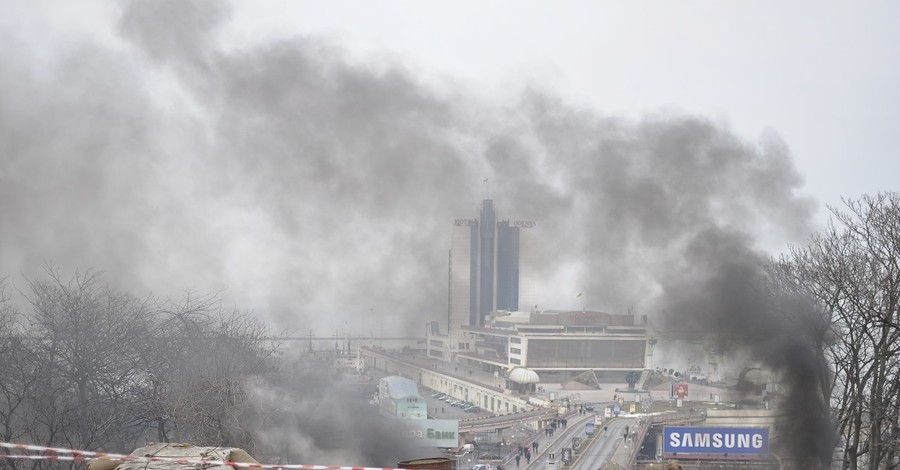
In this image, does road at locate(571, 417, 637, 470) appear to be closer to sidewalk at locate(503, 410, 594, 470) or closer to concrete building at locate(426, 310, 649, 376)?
sidewalk at locate(503, 410, 594, 470)

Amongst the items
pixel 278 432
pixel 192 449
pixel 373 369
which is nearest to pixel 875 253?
pixel 278 432

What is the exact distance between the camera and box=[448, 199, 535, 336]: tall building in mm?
60844

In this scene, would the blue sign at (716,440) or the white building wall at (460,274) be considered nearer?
the blue sign at (716,440)

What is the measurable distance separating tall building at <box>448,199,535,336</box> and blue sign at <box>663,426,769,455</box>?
89.1ft

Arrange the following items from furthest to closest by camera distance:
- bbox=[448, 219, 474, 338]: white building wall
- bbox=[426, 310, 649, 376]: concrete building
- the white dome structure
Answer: the white dome structure, bbox=[448, 219, 474, 338]: white building wall, bbox=[426, 310, 649, 376]: concrete building

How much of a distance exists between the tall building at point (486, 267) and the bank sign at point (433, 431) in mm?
17969

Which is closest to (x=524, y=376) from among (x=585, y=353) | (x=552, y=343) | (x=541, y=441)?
(x=552, y=343)

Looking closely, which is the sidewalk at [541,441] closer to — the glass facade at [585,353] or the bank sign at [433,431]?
the bank sign at [433,431]

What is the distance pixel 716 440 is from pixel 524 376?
113 feet

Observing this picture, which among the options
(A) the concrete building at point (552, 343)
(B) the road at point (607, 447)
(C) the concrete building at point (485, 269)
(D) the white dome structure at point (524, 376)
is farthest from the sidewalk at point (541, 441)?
(C) the concrete building at point (485, 269)

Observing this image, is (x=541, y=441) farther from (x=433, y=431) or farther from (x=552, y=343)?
(x=552, y=343)

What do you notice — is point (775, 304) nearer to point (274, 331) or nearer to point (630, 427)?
point (630, 427)

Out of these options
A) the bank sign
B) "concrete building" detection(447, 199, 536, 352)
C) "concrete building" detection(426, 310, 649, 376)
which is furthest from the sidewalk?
"concrete building" detection(447, 199, 536, 352)

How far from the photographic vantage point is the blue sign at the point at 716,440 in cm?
2675
